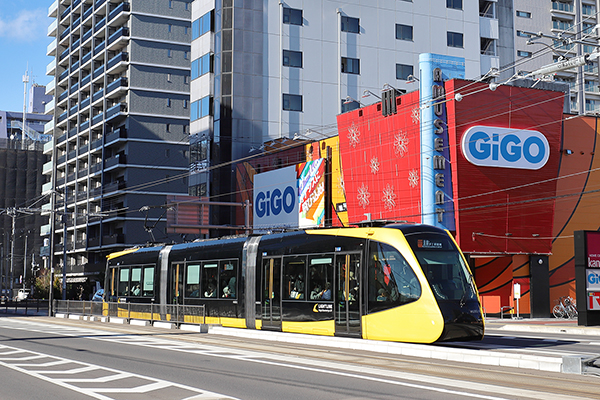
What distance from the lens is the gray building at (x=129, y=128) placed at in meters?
82.4

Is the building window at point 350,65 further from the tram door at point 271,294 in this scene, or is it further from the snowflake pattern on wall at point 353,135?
the tram door at point 271,294

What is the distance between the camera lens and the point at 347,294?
66.2 feet

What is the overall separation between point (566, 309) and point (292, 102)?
32.0m

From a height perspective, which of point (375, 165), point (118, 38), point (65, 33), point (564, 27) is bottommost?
point (375, 165)

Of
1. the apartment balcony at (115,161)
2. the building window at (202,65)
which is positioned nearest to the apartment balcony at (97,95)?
the apartment balcony at (115,161)

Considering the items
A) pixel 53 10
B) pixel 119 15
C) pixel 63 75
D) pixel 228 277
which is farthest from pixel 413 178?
pixel 53 10

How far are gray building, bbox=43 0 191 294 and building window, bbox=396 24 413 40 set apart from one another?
2964cm

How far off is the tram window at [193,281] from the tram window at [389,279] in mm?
10109

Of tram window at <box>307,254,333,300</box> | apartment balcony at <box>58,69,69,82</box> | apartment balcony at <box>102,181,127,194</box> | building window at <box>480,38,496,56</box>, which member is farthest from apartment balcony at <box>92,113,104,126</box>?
tram window at <box>307,254,333,300</box>

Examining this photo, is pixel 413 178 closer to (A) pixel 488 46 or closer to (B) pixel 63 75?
(A) pixel 488 46

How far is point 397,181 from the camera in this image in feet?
144

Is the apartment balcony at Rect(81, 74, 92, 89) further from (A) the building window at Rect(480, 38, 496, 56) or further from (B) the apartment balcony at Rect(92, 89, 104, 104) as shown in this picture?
(A) the building window at Rect(480, 38, 496, 56)

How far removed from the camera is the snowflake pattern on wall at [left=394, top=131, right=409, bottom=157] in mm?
43312

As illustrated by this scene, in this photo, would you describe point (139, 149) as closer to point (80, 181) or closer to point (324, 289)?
point (80, 181)
